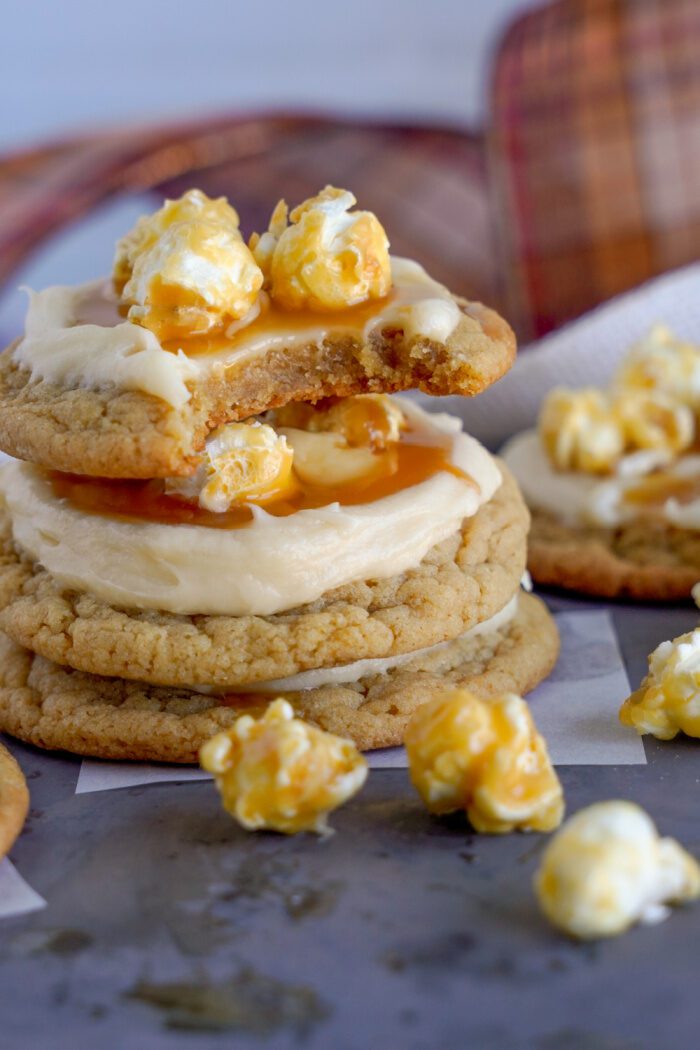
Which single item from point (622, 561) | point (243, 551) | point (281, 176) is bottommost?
point (622, 561)

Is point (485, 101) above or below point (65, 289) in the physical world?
below

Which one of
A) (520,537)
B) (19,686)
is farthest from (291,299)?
(19,686)

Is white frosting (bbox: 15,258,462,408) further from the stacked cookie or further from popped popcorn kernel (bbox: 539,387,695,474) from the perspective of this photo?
popped popcorn kernel (bbox: 539,387,695,474)

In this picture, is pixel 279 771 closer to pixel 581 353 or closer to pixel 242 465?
pixel 242 465

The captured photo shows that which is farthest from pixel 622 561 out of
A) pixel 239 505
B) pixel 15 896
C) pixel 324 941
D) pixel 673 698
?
pixel 15 896

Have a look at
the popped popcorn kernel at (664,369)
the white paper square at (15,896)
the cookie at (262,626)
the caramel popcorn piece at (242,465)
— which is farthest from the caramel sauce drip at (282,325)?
the popped popcorn kernel at (664,369)

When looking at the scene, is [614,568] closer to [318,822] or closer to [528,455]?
[528,455]
